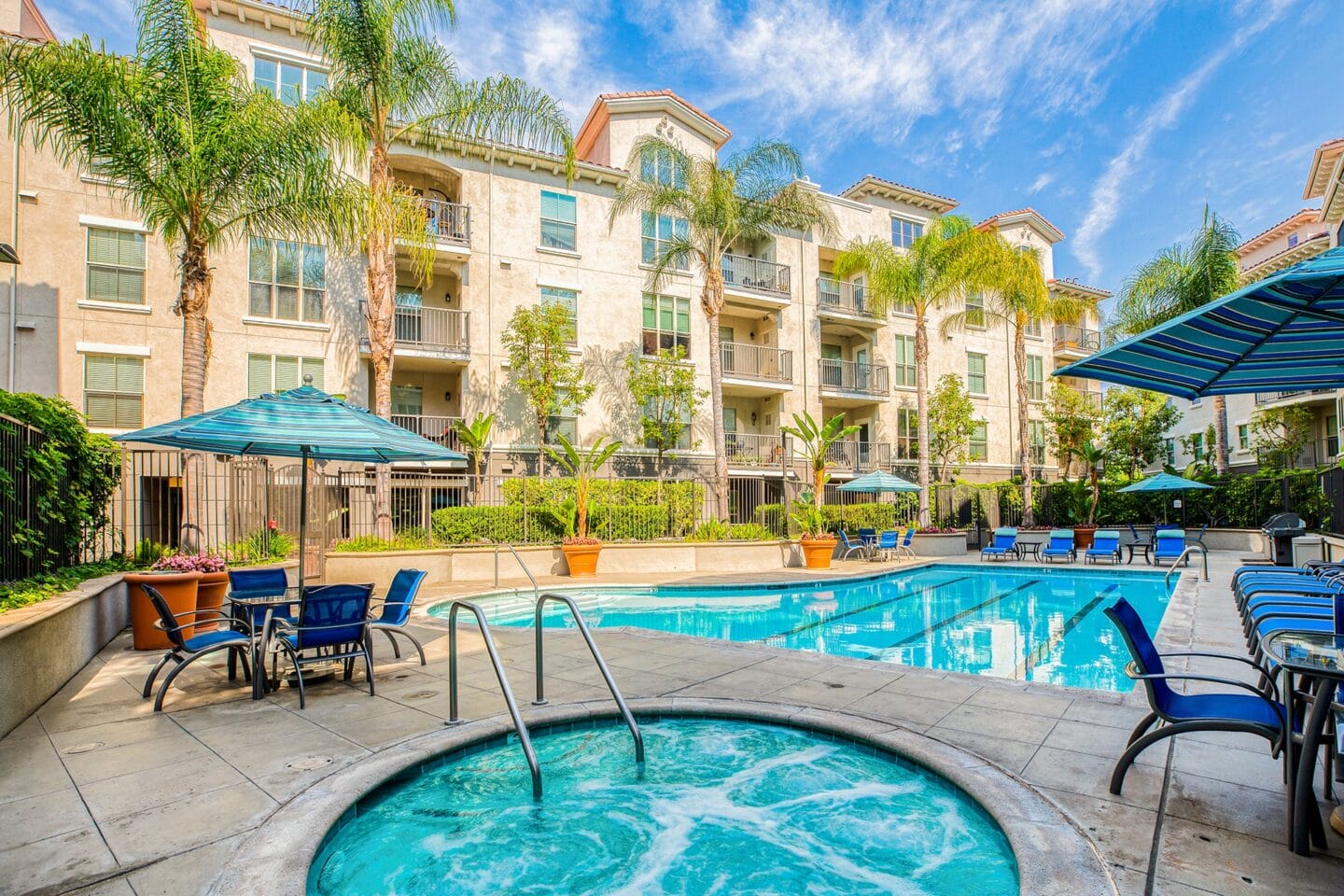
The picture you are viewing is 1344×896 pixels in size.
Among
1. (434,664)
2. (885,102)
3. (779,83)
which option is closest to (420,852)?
(434,664)

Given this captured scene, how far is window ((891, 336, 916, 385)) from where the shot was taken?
95.8 feet

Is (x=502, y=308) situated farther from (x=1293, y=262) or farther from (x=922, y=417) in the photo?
(x=1293, y=262)

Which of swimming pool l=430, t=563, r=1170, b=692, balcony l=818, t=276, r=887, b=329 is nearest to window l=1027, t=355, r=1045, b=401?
balcony l=818, t=276, r=887, b=329

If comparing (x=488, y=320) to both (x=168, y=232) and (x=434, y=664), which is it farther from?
(x=434, y=664)

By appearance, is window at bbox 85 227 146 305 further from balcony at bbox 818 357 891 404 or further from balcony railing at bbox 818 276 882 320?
balcony railing at bbox 818 276 882 320

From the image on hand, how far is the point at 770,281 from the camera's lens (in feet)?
87.5

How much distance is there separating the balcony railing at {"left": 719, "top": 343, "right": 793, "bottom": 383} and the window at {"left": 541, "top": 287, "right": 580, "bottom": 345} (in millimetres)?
5658

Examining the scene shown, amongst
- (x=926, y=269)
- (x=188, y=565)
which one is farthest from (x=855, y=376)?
(x=188, y=565)

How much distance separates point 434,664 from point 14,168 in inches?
714

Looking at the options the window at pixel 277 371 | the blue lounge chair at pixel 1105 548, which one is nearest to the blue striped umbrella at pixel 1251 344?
the blue lounge chair at pixel 1105 548

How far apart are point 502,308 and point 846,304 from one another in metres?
14.7

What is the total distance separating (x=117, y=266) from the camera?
1727 centimetres

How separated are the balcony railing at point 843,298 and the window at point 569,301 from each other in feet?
33.6

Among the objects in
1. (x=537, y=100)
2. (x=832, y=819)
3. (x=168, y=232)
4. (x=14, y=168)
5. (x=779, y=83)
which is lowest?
(x=832, y=819)
